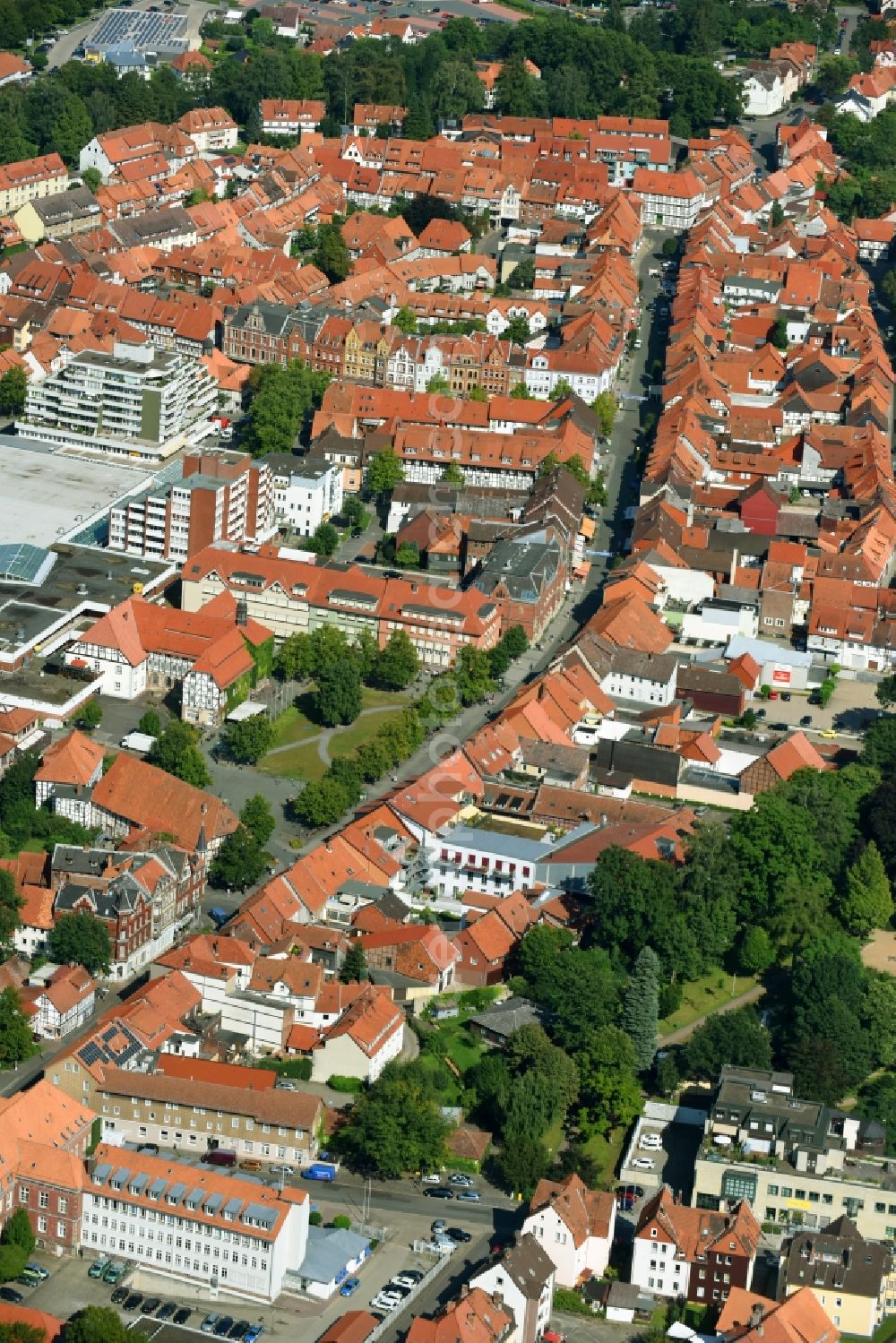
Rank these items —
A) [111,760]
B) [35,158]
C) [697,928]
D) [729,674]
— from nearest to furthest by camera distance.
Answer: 1. [697,928]
2. [111,760]
3. [729,674]
4. [35,158]

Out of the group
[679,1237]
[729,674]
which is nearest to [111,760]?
[729,674]

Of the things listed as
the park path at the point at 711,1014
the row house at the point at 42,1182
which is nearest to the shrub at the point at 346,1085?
the row house at the point at 42,1182

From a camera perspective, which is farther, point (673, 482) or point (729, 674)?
point (673, 482)

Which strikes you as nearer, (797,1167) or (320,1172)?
(797,1167)

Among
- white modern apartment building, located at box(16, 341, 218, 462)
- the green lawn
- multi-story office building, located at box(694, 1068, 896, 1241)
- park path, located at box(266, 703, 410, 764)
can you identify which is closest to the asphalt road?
white modern apartment building, located at box(16, 341, 218, 462)

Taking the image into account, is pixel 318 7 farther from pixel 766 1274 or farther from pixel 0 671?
pixel 766 1274

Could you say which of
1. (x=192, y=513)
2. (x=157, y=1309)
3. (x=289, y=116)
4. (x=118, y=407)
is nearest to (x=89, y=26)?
(x=289, y=116)

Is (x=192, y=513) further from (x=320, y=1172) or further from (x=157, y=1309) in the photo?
(x=157, y=1309)
